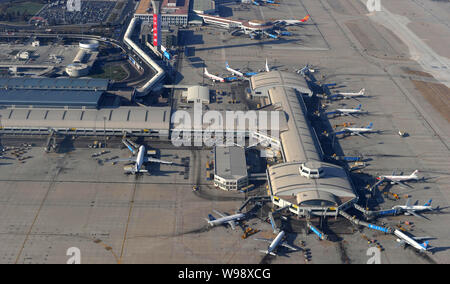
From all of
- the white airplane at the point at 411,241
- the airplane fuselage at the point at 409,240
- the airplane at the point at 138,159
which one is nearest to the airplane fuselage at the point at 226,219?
the airplane at the point at 138,159

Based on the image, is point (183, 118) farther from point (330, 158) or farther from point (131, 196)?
point (330, 158)

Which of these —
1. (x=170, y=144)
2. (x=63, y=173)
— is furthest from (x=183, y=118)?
(x=63, y=173)

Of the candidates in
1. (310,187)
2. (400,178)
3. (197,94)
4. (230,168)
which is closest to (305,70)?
(197,94)

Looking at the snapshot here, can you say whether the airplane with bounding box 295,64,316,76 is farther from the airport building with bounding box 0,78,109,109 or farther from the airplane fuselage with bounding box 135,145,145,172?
the airplane fuselage with bounding box 135,145,145,172

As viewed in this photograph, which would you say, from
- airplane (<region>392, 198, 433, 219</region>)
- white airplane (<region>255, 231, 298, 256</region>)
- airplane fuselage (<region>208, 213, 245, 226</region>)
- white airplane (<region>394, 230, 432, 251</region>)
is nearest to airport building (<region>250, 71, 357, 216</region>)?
white airplane (<region>255, 231, 298, 256</region>)

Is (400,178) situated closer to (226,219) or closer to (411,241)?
(411,241)
